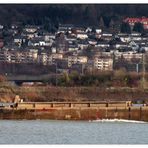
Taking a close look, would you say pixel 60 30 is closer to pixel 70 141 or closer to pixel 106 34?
pixel 106 34

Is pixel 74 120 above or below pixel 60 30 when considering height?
below

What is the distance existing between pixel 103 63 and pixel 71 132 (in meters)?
46.0

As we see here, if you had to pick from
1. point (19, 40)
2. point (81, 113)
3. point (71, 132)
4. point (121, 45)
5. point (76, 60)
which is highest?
point (19, 40)

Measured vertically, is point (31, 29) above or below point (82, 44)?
above

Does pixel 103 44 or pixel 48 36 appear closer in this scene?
pixel 103 44

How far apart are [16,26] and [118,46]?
33.9ft

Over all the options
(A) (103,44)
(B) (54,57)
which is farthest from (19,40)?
(B) (54,57)

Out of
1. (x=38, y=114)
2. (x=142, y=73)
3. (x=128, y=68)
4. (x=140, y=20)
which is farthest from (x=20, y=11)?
(x=38, y=114)

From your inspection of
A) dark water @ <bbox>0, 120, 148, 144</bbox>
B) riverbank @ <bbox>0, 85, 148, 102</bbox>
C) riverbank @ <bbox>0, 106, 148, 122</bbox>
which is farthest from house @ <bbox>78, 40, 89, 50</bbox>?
dark water @ <bbox>0, 120, 148, 144</bbox>

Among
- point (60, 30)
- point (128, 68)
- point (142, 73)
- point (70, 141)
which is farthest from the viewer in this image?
point (60, 30)

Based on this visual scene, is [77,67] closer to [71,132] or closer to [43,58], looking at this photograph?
[43,58]

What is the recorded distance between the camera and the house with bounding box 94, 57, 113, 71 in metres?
74.0

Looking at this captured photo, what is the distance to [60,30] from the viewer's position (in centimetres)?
9462

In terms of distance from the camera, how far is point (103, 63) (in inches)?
3004
